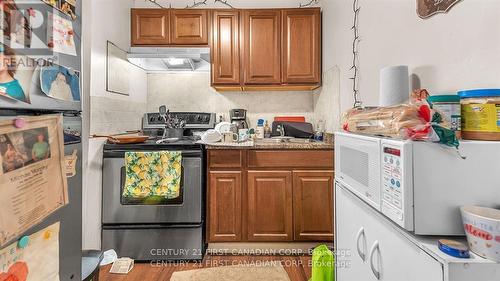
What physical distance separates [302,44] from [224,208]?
1.82 m

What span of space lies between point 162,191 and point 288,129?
1413 millimetres

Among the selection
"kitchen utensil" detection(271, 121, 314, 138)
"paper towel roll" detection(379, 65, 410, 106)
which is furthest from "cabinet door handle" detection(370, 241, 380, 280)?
"kitchen utensil" detection(271, 121, 314, 138)

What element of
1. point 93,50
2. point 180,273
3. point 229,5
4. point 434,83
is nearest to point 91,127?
point 93,50

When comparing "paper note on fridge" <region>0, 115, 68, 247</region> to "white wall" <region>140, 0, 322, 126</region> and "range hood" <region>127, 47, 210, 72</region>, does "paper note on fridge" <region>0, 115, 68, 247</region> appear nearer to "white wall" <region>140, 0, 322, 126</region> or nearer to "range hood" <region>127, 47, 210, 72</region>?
"range hood" <region>127, 47, 210, 72</region>

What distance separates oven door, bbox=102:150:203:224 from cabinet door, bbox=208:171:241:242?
0.12 meters

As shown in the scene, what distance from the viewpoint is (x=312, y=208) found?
82.4 inches

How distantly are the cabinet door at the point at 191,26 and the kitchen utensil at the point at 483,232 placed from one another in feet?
8.38

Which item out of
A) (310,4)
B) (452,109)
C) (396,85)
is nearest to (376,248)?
(452,109)

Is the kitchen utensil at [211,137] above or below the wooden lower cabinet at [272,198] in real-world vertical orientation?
above

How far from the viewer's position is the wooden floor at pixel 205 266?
181 cm

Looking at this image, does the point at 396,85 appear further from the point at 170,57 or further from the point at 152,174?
the point at 170,57

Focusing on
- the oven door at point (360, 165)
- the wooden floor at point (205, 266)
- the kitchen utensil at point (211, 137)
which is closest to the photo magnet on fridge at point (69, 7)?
the oven door at point (360, 165)

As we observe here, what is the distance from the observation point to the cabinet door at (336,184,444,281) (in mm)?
637

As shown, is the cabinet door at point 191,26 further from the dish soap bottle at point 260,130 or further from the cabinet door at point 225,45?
the dish soap bottle at point 260,130
